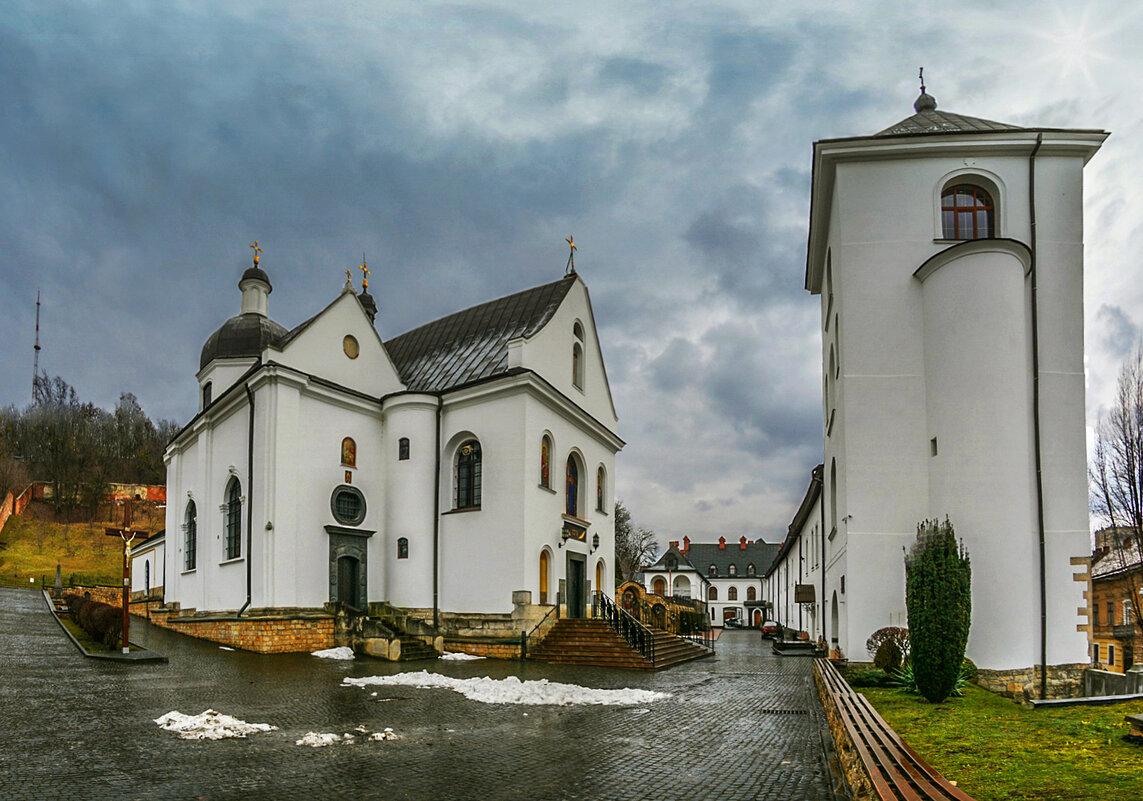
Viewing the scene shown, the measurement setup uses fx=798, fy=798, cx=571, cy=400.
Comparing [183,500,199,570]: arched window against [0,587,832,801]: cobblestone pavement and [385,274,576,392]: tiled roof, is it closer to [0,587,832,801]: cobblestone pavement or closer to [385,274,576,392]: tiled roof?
[385,274,576,392]: tiled roof

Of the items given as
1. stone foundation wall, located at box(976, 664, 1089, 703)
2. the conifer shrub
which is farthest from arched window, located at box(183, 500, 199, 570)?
stone foundation wall, located at box(976, 664, 1089, 703)

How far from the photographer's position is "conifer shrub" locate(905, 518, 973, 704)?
12312 millimetres

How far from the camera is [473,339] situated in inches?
1126

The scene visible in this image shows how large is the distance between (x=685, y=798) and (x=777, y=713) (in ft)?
20.1

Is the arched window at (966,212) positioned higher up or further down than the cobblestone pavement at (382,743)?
higher up

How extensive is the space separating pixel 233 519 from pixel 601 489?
42.1ft

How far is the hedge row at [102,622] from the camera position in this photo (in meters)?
19.0

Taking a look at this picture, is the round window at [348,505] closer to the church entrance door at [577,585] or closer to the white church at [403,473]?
the white church at [403,473]

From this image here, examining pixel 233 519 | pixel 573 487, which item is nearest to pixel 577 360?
pixel 573 487

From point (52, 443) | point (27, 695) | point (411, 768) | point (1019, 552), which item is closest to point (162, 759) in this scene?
point (411, 768)

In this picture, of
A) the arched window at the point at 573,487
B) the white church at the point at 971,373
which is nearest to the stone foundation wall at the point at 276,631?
the arched window at the point at 573,487

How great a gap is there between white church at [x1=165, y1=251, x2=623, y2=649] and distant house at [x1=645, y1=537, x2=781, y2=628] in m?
64.8

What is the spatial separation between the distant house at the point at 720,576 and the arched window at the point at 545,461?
6779 centimetres

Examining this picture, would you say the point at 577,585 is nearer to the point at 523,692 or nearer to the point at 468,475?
the point at 468,475
